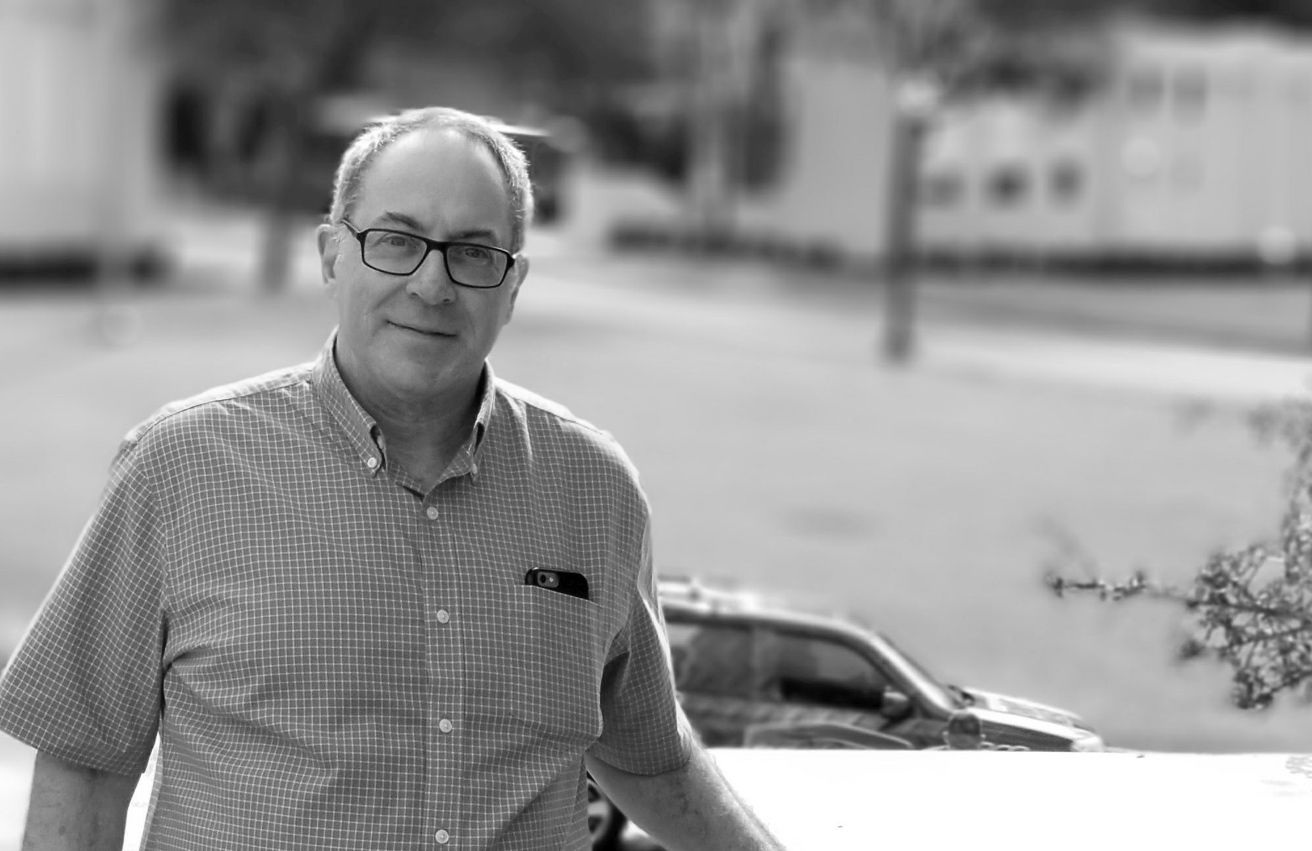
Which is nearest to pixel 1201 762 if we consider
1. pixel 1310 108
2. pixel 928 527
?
pixel 928 527

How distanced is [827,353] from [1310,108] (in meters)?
21.9

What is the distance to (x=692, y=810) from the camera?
2.56 m

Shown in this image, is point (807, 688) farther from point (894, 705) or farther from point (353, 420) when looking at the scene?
point (353, 420)

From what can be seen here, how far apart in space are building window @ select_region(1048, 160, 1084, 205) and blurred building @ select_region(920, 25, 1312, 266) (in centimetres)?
2

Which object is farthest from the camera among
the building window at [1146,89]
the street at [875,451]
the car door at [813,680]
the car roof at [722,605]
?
the building window at [1146,89]

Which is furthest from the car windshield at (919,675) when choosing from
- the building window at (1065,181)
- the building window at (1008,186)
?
the building window at (1065,181)

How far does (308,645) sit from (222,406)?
0.30 m

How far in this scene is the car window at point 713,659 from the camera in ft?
13.4

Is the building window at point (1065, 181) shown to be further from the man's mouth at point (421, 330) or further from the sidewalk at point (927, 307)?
the man's mouth at point (421, 330)

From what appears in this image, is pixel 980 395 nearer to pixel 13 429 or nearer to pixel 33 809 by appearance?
pixel 13 429

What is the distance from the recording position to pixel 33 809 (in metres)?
2.29

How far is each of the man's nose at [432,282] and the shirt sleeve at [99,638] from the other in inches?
14.5

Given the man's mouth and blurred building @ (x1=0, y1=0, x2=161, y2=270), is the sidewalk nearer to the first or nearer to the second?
blurred building @ (x1=0, y1=0, x2=161, y2=270)

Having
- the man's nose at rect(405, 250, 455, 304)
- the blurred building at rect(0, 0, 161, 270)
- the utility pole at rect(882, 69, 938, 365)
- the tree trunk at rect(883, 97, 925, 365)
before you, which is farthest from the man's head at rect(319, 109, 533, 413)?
the blurred building at rect(0, 0, 161, 270)
